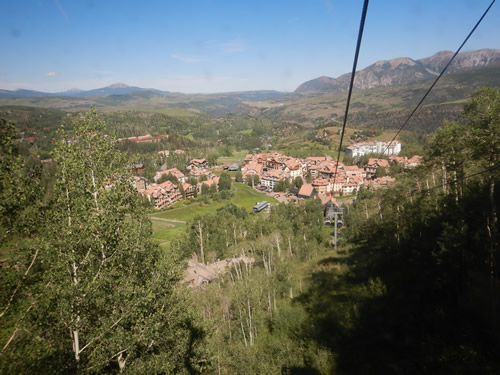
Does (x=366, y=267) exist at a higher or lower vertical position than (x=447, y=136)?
lower

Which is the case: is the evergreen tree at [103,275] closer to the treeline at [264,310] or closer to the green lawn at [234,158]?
the treeline at [264,310]

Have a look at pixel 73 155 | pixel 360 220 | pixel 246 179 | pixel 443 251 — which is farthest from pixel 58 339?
pixel 246 179

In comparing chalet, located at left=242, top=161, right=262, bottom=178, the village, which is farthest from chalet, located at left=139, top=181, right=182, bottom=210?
chalet, located at left=242, top=161, right=262, bottom=178

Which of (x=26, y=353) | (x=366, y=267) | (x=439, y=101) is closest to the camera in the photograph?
(x=26, y=353)

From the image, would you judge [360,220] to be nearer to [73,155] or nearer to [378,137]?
[73,155]

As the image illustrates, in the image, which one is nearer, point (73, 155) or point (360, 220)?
point (73, 155)

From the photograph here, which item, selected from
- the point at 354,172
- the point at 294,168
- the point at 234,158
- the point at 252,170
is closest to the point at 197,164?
the point at 252,170
